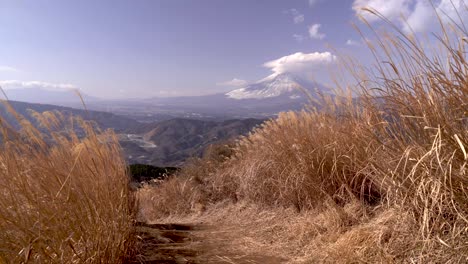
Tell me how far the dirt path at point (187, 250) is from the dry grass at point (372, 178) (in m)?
0.26

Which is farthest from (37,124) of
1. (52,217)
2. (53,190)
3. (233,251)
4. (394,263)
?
(394,263)

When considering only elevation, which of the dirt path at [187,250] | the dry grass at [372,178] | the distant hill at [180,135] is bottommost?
the distant hill at [180,135]

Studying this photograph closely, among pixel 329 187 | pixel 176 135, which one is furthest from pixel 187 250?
pixel 176 135

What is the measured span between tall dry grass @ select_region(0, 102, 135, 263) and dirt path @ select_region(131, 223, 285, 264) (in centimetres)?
40

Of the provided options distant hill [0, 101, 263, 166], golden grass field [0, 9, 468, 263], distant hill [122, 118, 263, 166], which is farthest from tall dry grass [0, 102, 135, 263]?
distant hill [122, 118, 263, 166]

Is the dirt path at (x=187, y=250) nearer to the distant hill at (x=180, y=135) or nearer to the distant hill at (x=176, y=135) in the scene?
the distant hill at (x=176, y=135)

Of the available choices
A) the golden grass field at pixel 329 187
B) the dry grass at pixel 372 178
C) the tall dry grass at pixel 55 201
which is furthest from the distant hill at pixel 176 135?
the tall dry grass at pixel 55 201

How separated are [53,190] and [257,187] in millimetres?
3292

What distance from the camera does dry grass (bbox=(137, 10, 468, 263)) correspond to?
211 cm

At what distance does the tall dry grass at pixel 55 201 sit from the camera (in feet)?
6.60

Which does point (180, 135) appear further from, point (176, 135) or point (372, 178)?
point (372, 178)

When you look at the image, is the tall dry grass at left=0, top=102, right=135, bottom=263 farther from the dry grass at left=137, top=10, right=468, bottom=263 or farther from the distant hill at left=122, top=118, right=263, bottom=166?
the distant hill at left=122, top=118, right=263, bottom=166

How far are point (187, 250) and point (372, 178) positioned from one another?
5.74ft

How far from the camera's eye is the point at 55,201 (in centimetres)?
222
